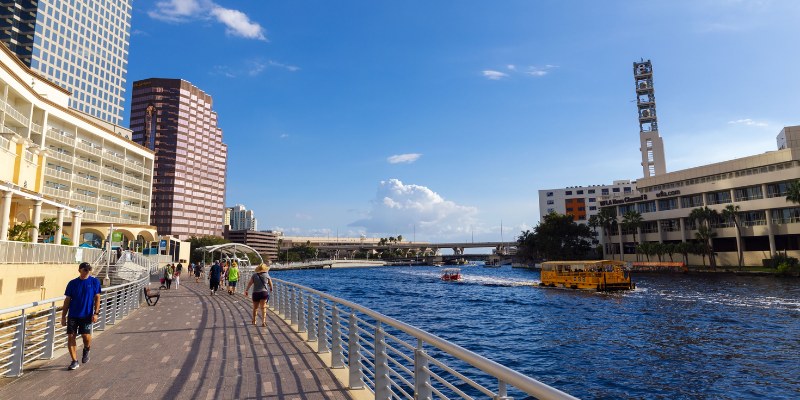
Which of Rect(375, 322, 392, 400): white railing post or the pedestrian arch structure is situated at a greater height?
the pedestrian arch structure

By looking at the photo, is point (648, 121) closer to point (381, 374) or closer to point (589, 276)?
point (589, 276)

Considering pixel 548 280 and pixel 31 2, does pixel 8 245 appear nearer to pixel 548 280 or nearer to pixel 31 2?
pixel 548 280

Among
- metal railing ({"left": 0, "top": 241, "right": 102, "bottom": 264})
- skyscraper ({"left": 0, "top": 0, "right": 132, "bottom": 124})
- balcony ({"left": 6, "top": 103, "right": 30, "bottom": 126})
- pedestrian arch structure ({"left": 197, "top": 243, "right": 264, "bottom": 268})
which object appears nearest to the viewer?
metal railing ({"left": 0, "top": 241, "right": 102, "bottom": 264})

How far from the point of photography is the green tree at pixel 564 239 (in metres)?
96.4

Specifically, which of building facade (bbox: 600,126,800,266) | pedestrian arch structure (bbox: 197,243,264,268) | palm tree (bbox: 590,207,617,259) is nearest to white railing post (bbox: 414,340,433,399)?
pedestrian arch structure (bbox: 197,243,264,268)

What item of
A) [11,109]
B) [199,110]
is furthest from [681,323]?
[199,110]

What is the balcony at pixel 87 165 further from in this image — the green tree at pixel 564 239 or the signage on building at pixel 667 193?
the signage on building at pixel 667 193

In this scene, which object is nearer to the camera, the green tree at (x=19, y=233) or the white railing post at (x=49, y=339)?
the white railing post at (x=49, y=339)

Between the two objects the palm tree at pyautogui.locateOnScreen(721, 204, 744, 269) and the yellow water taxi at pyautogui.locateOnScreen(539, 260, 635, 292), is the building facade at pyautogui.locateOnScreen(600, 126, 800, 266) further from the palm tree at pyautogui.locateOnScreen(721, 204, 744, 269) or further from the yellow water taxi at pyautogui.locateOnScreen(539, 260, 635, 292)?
the yellow water taxi at pyautogui.locateOnScreen(539, 260, 635, 292)

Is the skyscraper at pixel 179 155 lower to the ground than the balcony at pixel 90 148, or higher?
higher

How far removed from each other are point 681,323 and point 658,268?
5373 centimetres

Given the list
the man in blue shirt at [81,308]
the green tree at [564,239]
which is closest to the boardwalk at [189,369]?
the man in blue shirt at [81,308]

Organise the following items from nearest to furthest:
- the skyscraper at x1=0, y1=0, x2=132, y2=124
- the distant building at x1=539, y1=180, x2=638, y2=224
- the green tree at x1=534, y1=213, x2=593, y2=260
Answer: the skyscraper at x1=0, y1=0, x2=132, y2=124 < the green tree at x1=534, y1=213, x2=593, y2=260 < the distant building at x1=539, y1=180, x2=638, y2=224

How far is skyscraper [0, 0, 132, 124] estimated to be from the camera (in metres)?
82.3
